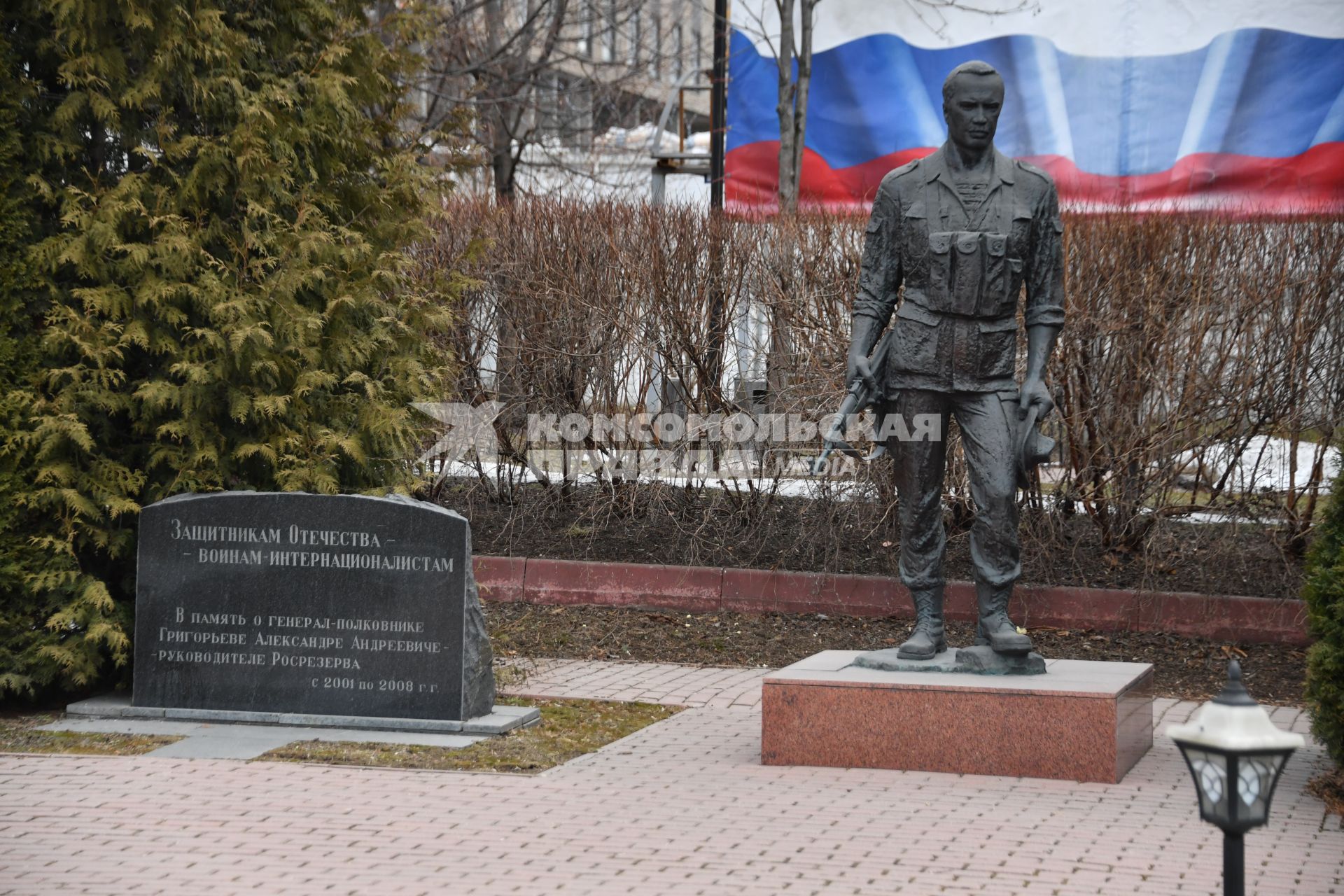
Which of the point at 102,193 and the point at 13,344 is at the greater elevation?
the point at 102,193

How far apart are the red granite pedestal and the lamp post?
2882 mm

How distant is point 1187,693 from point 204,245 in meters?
6.16

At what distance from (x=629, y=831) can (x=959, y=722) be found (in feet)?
5.65

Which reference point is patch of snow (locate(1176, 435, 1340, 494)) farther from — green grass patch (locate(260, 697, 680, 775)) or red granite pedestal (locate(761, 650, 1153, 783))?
green grass patch (locate(260, 697, 680, 775))

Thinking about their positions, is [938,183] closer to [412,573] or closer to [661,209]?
[412,573]

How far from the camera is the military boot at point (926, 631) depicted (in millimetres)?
6918

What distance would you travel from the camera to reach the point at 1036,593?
10172mm

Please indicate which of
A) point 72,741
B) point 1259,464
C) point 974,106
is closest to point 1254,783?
point 974,106

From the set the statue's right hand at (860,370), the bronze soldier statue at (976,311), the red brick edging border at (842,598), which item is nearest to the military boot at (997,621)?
the bronze soldier statue at (976,311)

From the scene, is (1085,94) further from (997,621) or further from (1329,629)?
(1329,629)

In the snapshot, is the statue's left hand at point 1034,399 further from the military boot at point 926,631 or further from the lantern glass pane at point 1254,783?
the lantern glass pane at point 1254,783

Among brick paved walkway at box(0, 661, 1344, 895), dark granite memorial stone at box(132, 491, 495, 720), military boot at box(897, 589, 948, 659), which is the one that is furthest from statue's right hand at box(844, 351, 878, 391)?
dark granite memorial stone at box(132, 491, 495, 720)

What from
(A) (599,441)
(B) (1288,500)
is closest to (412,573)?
(A) (599,441)

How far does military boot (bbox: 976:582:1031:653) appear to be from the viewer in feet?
22.1
